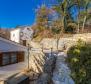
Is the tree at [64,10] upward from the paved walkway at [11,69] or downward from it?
upward

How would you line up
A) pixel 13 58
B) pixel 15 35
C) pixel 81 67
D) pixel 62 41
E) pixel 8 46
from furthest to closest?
pixel 15 35 → pixel 62 41 → pixel 81 67 → pixel 13 58 → pixel 8 46

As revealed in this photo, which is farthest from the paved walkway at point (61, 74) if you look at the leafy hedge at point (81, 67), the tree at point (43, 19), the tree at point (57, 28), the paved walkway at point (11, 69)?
the tree at point (43, 19)

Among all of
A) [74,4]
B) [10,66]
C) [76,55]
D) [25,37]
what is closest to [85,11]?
[74,4]

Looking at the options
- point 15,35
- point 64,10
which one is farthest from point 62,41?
point 15,35

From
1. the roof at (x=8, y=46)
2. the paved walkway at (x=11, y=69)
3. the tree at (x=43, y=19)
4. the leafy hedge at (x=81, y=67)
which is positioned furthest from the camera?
the tree at (x=43, y=19)

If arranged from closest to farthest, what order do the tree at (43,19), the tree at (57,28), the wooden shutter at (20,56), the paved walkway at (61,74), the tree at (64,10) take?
the wooden shutter at (20,56) → the paved walkway at (61,74) → the tree at (64,10) → the tree at (57,28) → the tree at (43,19)

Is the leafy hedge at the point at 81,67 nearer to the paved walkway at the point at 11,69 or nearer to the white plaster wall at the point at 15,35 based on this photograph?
the paved walkway at the point at 11,69

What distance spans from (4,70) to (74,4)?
29397 millimetres

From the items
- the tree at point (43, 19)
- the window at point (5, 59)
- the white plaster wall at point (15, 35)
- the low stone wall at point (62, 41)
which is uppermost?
the tree at point (43, 19)

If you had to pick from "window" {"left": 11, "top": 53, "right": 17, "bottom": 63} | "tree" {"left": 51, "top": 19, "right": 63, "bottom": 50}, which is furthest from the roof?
"tree" {"left": 51, "top": 19, "right": 63, "bottom": 50}

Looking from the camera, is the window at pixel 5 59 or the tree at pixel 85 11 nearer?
Answer: the window at pixel 5 59

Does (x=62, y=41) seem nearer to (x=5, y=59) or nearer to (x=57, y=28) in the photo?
(x=57, y=28)

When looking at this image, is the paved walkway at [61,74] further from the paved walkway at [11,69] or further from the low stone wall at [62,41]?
the low stone wall at [62,41]

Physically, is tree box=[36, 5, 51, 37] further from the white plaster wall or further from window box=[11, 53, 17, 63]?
window box=[11, 53, 17, 63]
